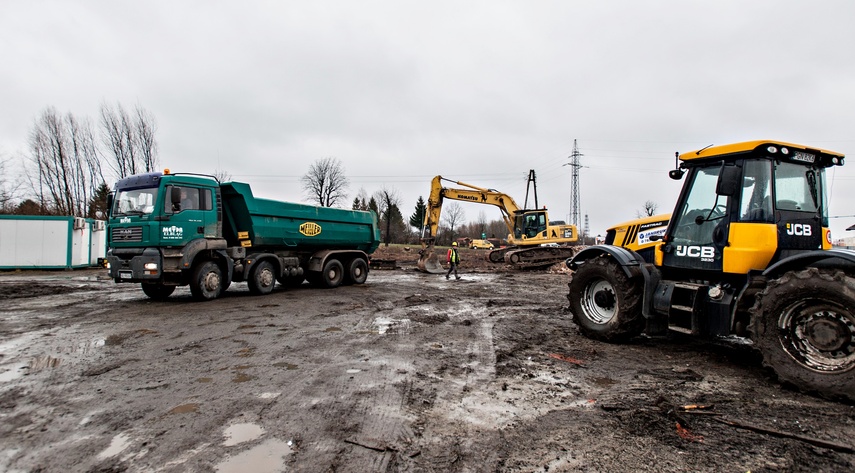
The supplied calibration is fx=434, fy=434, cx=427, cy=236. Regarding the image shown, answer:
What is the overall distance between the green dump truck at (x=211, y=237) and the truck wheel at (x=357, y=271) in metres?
0.54

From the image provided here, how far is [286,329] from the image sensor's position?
23.3ft

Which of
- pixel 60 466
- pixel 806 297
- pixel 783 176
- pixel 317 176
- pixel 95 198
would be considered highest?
pixel 317 176

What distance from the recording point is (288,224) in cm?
1215

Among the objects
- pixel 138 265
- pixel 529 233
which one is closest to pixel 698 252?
pixel 138 265

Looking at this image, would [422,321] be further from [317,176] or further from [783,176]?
[317,176]

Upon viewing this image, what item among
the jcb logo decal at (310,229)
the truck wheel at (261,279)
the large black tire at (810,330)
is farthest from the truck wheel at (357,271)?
the large black tire at (810,330)

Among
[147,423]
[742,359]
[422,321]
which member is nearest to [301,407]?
[147,423]

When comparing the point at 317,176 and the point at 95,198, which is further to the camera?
the point at 317,176

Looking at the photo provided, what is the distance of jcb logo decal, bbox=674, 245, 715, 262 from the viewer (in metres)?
5.25

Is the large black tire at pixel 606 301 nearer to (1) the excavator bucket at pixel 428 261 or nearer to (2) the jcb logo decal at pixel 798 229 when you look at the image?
(2) the jcb logo decal at pixel 798 229

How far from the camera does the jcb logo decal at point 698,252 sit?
5254 millimetres

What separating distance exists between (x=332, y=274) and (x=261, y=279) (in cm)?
255

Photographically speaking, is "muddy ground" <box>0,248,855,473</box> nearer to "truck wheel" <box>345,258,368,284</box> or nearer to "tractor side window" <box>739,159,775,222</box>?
"tractor side window" <box>739,159,775,222</box>

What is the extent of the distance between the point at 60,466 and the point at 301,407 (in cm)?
161
